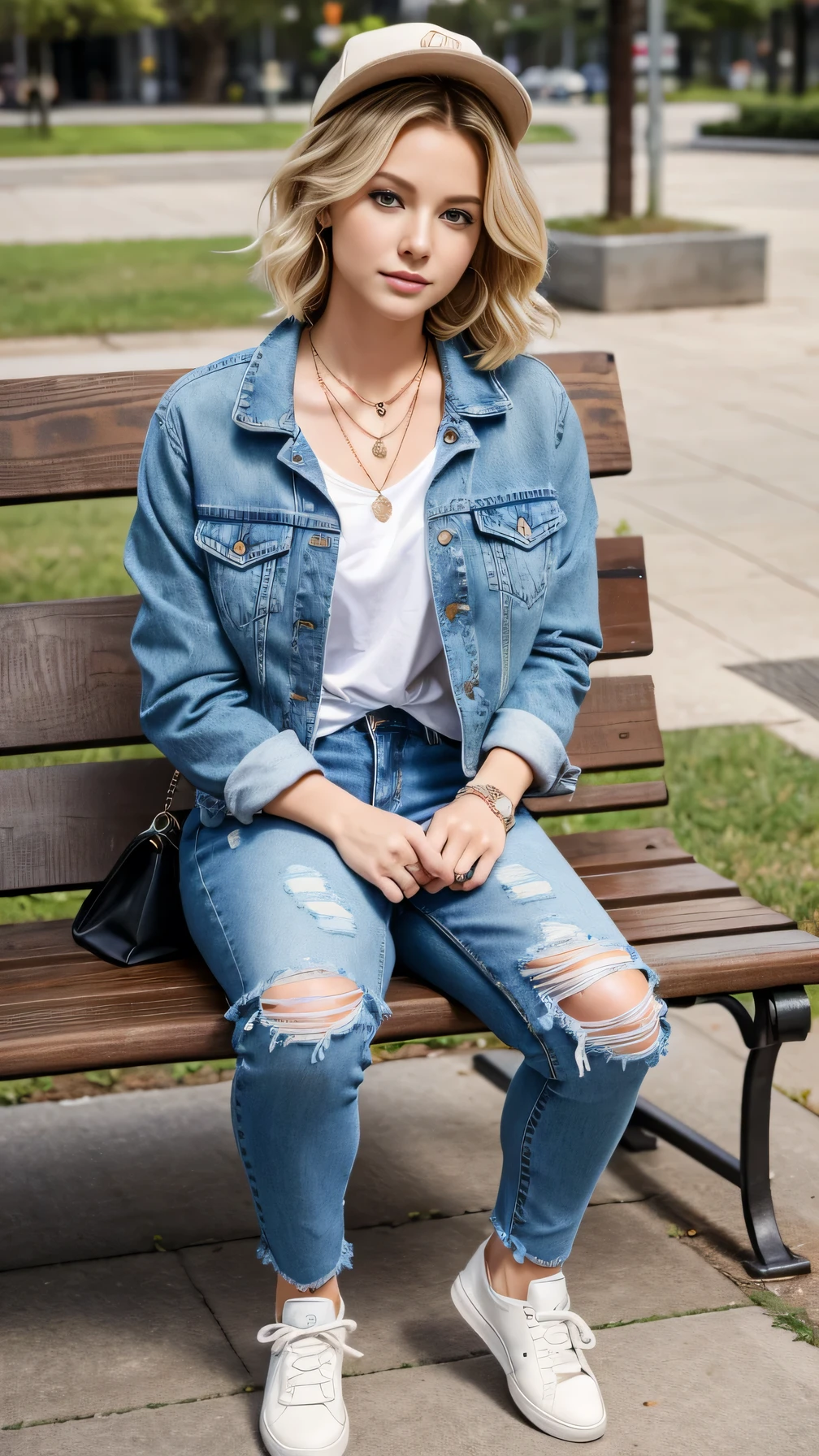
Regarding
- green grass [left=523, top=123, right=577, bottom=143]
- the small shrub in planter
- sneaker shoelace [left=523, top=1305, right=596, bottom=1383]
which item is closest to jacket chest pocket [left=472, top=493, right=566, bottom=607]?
sneaker shoelace [left=523, top=1305, right=596, bottom=1383]

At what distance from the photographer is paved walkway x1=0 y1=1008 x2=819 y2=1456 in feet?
8.04

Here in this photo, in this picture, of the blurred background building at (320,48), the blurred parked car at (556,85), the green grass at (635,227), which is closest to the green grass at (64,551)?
the green grass at (635,227)

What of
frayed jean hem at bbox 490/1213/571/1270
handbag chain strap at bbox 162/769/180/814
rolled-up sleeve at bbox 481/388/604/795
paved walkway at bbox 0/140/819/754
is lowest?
paved walkway at bbox 0/140/819/754

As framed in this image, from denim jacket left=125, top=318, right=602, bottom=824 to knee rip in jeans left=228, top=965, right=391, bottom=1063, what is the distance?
0.31 metres

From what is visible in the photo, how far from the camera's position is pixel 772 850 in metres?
4.34

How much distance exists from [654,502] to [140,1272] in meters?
5.70

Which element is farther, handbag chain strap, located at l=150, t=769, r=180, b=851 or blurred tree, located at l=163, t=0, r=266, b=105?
blurred tree, located at l=163, t=0, r=266, b=105

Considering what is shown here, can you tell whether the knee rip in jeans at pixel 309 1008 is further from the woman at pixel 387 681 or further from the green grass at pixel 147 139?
the green grass at pixel 147 139

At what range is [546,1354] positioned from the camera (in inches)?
96.3

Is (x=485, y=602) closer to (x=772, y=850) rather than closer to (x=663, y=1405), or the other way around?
(x=663, y=1405)

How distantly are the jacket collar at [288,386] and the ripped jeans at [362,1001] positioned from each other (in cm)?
50

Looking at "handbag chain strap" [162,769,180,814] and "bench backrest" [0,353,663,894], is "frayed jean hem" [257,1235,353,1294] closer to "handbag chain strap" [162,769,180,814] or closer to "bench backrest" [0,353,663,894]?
"handbag chain strap" [162,769,180,814]

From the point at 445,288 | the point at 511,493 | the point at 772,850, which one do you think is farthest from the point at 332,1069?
the point at 772,850

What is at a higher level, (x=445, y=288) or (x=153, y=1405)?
(x=445, y=288)
